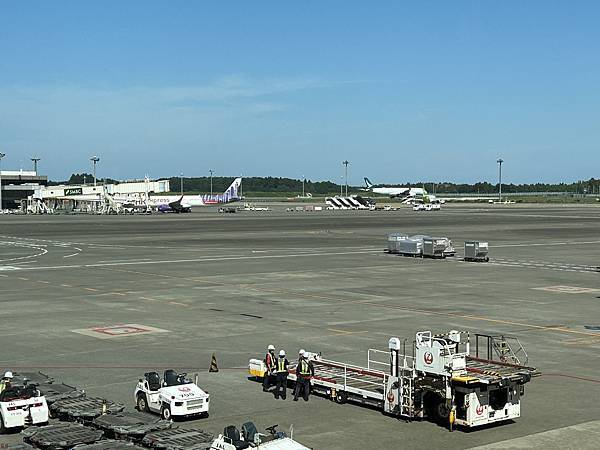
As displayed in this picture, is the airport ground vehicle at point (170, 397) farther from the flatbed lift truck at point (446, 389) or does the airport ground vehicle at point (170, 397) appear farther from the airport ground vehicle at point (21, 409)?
the flatbed lift truck at point (446, 389)

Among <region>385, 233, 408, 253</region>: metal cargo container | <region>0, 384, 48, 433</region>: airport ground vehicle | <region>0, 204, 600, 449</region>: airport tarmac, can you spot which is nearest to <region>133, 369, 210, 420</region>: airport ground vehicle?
<region>0, 204, 600, 449</region>: airport tarmac

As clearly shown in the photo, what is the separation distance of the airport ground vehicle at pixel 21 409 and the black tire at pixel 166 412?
3.30m

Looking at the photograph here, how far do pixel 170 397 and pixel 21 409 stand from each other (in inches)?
164

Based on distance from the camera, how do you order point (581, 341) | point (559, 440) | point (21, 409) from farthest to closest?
point (581, 341), point (21, 409), point (559, 440)

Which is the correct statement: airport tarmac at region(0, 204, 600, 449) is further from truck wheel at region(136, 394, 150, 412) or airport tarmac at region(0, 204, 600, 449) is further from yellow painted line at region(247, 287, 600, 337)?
truck wheel at region(136, 394, 150, 412)

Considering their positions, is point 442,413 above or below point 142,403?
above

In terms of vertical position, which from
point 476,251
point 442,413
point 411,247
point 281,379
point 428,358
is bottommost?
point 442,413

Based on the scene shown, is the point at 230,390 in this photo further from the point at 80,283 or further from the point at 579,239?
the point at 579,239

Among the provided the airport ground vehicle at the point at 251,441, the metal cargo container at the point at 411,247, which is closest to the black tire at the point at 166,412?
the airport ground vehicle at the point at 251,441

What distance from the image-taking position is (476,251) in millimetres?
78625

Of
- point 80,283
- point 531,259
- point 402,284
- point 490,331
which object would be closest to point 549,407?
point 490,331

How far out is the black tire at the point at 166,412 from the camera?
83.4ft


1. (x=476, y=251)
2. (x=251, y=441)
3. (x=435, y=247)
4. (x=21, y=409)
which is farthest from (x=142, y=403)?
(x=435, y=247)

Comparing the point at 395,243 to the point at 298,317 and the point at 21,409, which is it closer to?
the point at 298,317
